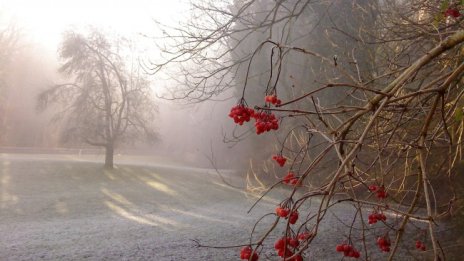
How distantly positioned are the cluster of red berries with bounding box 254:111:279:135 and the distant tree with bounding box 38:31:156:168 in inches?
706

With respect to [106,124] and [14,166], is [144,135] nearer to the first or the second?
[106,124]

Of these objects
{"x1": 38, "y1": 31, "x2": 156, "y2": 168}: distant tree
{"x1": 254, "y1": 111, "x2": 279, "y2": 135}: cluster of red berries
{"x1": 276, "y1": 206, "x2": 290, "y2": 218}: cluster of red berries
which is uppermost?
{"x1": 38, "y1": 31, "x2": 156, "y2": 168}: distant tree

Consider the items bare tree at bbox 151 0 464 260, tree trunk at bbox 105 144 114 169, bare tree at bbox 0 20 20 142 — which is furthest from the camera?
bare tree at bbox 0 20 20 142

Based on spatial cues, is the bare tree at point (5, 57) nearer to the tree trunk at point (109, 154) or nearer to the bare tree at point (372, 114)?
the tree trunk at point (109, 154)

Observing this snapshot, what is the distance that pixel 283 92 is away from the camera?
2153 centimetres

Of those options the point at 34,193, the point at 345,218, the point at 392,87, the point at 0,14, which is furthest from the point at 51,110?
the point at 392,87

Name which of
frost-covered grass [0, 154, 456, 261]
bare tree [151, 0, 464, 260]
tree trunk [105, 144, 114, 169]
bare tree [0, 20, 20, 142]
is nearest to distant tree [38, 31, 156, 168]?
tree trunk [105, 144, 114, 169]

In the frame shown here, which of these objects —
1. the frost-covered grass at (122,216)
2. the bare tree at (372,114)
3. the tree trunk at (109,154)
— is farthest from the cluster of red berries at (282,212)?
the tree trunk at (109,154)

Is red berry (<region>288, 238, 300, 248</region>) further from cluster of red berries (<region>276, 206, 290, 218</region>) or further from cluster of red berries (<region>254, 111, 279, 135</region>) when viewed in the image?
cluster of red berries (<region>254, 111, 279, 135</region>)

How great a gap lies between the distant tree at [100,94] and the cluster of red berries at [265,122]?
1793cm

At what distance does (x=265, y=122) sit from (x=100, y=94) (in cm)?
1846

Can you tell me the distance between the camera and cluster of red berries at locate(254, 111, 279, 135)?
186cm

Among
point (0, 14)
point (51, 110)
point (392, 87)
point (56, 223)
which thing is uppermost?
point (0, 14)

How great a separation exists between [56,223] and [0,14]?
23.6m
